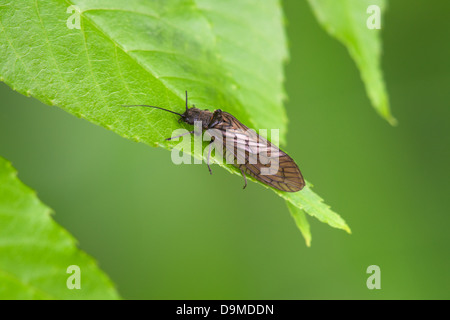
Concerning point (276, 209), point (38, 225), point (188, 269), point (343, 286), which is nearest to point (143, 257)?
point (188, 269)

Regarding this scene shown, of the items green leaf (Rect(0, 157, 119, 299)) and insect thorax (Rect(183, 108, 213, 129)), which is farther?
insect thorax (Rect(183, 108, 213, 129))

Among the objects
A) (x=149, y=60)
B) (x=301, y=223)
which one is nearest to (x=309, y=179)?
(x=301, y=223)

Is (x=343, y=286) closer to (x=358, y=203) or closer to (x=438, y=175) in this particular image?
(x=358, y=203)

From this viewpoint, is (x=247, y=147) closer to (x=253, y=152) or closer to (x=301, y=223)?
(x=253, y=152)

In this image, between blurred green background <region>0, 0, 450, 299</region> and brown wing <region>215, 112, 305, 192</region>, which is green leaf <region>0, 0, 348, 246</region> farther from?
blurred green background <region>0, 0, 450, 299</region>

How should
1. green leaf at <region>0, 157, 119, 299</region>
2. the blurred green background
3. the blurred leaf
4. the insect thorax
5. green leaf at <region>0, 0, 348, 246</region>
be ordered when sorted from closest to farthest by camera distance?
green leaf at <region>0, 157, 119, 299</region>
green leaf at <region>0, 0, 348, 246</region>
the blurred leaf
the insect thorax
the blurred green background

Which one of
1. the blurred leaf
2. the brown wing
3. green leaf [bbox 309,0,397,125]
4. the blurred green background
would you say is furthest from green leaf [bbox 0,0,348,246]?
the blurred green background
